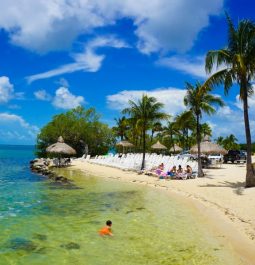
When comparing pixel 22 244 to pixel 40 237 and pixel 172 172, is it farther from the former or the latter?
pixel 172 172

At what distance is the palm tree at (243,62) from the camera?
17359 mm

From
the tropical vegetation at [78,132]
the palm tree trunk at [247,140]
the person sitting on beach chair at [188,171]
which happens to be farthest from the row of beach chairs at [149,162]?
the tropical vegetation at [78,132]

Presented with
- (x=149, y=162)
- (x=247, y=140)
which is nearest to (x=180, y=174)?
(x=149, y=162)

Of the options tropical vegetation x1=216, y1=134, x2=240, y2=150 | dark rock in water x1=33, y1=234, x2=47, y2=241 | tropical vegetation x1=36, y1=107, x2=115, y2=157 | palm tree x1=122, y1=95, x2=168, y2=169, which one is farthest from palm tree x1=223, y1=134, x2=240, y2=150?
dark rock in water x1=33, y1=234, x2=47, y2=241

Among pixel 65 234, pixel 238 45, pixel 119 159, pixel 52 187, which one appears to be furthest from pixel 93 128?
pixel 65 234

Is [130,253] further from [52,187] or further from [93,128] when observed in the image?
[93,128]

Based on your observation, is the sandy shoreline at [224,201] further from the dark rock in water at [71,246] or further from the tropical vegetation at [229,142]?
the tropical vegetation at [229,142]

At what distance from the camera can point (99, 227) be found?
1200 cm

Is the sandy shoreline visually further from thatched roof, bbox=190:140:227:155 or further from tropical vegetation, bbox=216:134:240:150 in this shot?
tropical vegetation, bbox=216:134:240:150

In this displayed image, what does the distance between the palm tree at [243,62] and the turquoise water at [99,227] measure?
524cm

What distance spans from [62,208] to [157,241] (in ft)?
20.3

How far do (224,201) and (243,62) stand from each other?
660 cm

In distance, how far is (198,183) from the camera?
2119cm

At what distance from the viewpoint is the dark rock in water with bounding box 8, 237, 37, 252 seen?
976 cm
